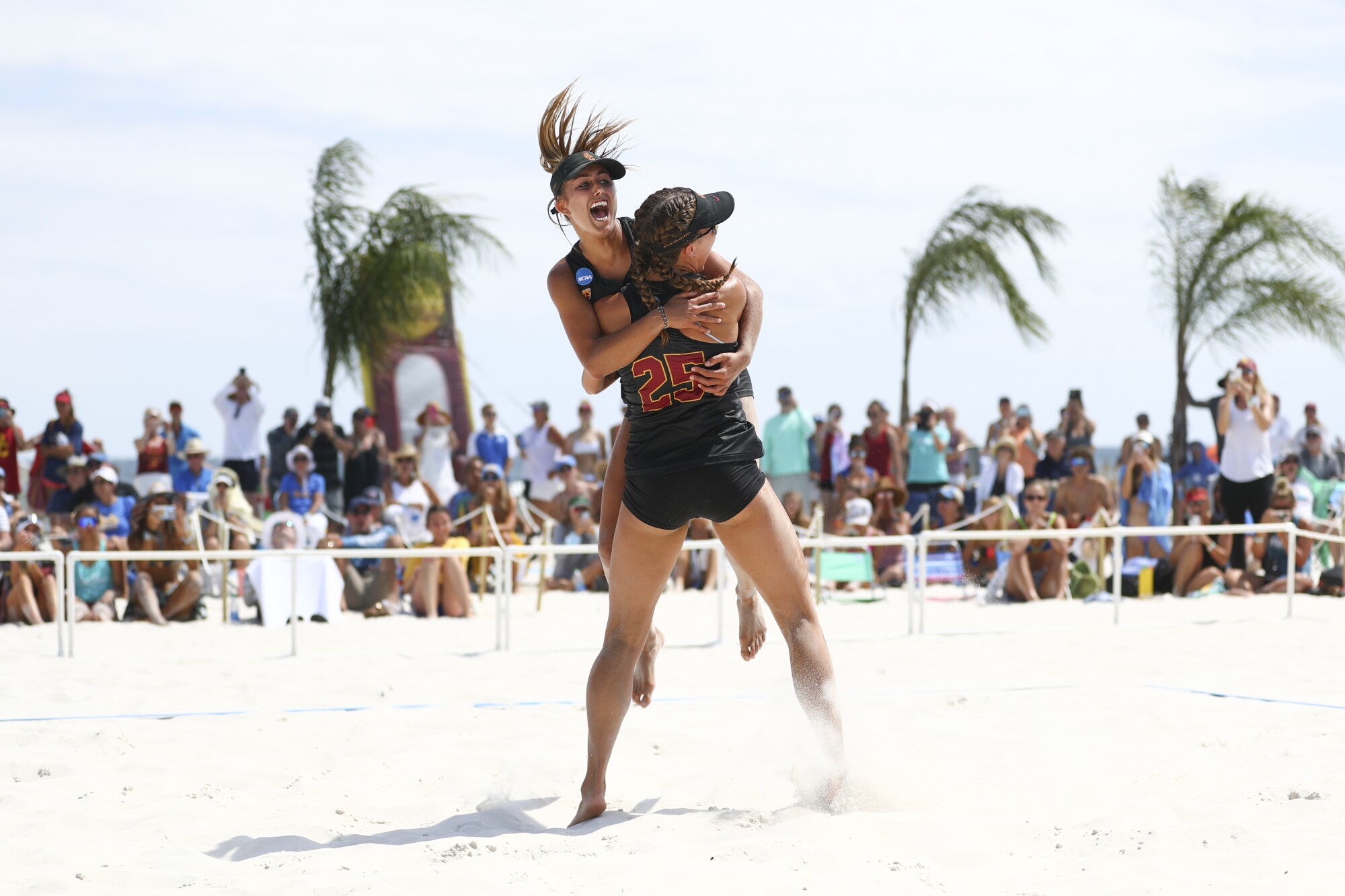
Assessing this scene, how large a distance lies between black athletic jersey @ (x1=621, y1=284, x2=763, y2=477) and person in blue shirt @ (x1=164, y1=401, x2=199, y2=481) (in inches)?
371

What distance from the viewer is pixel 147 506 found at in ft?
32.2

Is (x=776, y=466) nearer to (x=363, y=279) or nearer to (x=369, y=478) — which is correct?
(x=369, y=478)

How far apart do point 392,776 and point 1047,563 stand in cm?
747

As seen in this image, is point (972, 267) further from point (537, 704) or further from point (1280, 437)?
point (537, 704)

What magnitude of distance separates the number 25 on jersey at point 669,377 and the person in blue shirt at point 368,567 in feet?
22.3

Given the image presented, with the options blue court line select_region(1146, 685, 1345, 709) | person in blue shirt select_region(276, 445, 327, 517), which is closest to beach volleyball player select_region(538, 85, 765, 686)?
blue court line select_region(1146, 685, 1345, 709)

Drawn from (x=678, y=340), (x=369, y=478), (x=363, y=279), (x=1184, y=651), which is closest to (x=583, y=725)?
(x=678, y=340)

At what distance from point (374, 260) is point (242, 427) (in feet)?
12.0

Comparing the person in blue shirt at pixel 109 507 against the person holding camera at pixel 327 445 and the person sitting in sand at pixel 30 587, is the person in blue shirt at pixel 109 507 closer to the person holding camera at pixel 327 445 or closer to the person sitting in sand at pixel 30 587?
the person sitting in sand at pixel 30 587

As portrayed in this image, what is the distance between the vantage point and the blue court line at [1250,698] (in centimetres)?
534

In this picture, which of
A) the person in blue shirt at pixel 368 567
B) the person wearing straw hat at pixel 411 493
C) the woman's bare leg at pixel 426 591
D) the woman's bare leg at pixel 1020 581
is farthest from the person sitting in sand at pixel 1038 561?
the person in blue shirt at pixel 368 567

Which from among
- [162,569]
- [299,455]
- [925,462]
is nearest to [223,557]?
[162,569]

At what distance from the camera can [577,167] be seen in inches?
143

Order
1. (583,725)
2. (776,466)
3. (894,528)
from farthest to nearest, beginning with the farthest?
(776,466), (894,528), (583,725)
